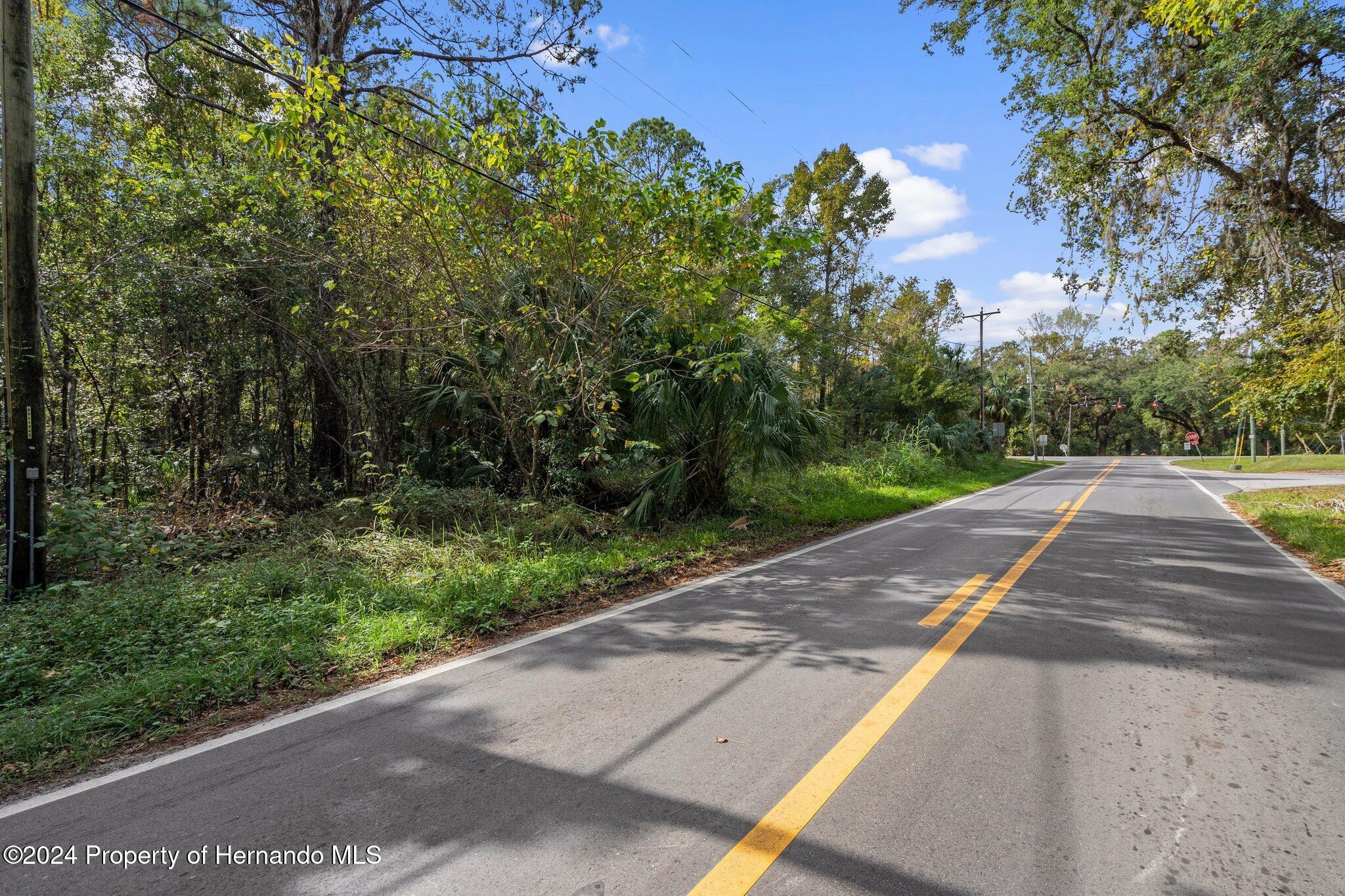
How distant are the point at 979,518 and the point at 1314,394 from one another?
7.79 metres

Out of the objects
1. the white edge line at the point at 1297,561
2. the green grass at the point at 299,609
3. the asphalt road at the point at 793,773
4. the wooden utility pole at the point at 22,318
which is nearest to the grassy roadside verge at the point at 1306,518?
the white edge line at the point at 1297,561

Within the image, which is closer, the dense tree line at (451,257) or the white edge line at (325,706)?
the white edge line at (325,706)

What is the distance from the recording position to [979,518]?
1243 cm

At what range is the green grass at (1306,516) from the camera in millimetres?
8750

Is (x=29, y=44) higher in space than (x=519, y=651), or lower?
higher

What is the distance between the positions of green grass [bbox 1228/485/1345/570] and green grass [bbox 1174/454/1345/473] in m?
14.9

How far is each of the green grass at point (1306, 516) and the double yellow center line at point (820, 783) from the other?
6.82m

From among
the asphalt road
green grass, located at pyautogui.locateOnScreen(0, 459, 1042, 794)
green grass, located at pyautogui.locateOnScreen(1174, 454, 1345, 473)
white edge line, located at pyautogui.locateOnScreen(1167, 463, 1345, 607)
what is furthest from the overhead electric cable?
green grass, located at pyautogui.locateOnScreen(1174, 454, 1345, 473)

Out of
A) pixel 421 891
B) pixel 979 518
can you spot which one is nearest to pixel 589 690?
pixel 421 891

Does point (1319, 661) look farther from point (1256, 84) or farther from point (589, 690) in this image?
point (1256, 84)

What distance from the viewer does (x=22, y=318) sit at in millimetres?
5480

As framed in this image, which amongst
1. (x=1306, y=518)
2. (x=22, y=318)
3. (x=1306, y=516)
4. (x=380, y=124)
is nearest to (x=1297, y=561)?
(x=1306, y=518)

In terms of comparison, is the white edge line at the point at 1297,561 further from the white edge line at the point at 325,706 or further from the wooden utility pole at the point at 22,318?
the wooden utility pole at the point at 22,318

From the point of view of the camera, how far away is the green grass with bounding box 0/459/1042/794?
375 cm
